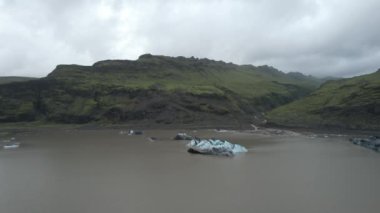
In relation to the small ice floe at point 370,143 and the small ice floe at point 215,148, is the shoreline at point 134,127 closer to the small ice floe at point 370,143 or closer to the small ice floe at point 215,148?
the small ice floe at point 370,143

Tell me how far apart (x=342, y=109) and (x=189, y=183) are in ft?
347

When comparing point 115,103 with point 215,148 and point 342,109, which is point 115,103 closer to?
point 342,109

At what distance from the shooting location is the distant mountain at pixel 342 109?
121m

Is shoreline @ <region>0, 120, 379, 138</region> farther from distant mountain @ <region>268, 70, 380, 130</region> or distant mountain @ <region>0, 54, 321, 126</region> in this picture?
distant mountain @ <region>0, 54, 321, 126</region>

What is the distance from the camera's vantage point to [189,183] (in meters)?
38.7

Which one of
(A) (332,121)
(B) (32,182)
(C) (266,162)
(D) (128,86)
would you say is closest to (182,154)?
(C) (266,162)

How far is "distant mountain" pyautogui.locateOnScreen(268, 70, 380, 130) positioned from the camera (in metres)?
121

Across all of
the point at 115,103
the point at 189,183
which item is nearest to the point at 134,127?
the point at 115,103

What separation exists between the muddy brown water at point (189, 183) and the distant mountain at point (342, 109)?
206 ft

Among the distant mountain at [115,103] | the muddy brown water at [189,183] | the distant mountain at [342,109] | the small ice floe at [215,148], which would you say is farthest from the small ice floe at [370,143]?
the distant mountain at [115,103]

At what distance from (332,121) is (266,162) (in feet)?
268

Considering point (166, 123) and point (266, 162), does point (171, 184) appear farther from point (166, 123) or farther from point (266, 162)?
point (166, 123)

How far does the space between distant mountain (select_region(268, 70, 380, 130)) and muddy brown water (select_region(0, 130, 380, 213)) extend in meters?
62.9

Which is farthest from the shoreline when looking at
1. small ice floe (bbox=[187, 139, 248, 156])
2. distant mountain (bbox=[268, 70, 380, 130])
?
small ice floe (bbox=[187, 139, 248, 156])
